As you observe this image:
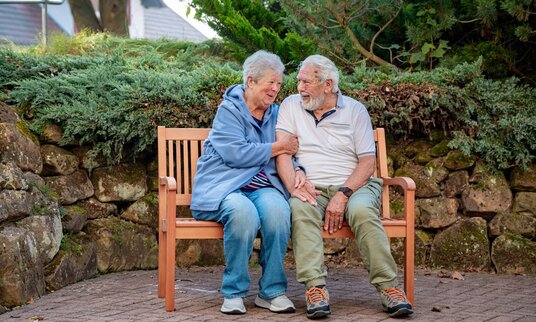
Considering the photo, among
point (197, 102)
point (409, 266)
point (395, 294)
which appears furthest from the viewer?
point (197, 102)

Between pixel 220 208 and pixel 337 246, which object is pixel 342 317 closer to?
pixel 220 208

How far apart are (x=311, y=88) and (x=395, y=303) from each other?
1434 mm

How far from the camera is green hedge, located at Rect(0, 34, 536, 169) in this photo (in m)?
6.66

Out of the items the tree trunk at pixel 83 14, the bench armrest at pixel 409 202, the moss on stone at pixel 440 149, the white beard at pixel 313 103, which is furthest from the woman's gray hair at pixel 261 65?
the tree trunk at pixel 83 14

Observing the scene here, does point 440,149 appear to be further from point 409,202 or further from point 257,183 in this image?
point 257,183

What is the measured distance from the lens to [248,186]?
217 inches

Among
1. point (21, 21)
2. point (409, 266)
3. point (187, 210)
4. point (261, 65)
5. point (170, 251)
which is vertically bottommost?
point (409, 266)

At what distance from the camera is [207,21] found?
8586 millimetres

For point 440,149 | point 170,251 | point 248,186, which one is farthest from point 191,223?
point 440,149

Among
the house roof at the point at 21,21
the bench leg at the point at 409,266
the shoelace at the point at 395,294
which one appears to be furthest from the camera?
the house roof at the point at 21,21

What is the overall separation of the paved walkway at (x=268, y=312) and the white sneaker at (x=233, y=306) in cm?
5

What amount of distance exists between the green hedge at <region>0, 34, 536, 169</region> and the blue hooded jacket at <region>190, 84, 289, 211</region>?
1231 millimetres

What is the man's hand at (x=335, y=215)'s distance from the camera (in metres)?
5.35

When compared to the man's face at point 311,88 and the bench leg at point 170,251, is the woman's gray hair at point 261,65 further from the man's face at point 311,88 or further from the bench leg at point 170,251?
the bench leg at point 170,251
